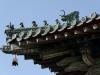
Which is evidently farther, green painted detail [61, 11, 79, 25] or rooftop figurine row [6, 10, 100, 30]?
green painted detail [61, 11, 79, 25]

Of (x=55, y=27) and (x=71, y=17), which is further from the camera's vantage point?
(x=71, y=17)

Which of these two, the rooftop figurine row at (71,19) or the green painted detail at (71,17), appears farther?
the green painted detail at (71,17)

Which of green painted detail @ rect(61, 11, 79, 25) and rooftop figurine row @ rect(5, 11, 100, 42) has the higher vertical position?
green painted detail @ rect(61, 11, 79, 25)

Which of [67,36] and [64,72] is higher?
[67,36]

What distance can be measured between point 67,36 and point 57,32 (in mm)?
230

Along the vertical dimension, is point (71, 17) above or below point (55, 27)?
above

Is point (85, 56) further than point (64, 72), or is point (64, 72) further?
point (64, 72)

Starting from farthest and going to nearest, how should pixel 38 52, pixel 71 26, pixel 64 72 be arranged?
pixel 64 72 < pixel 38 52 < pixel 71 26

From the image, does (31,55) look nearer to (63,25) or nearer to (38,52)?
(38,52)

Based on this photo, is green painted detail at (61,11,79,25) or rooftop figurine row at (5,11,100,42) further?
green painted detail at (61,11,79,25)

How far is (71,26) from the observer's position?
10672mm

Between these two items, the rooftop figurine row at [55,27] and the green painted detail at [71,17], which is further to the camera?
the green painted detail at [71,17]

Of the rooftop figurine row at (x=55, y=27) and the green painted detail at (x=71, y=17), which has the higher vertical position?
the green painted detail at (x=71, y=17)

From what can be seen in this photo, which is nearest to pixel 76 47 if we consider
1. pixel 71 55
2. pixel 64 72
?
pixel 71 55
